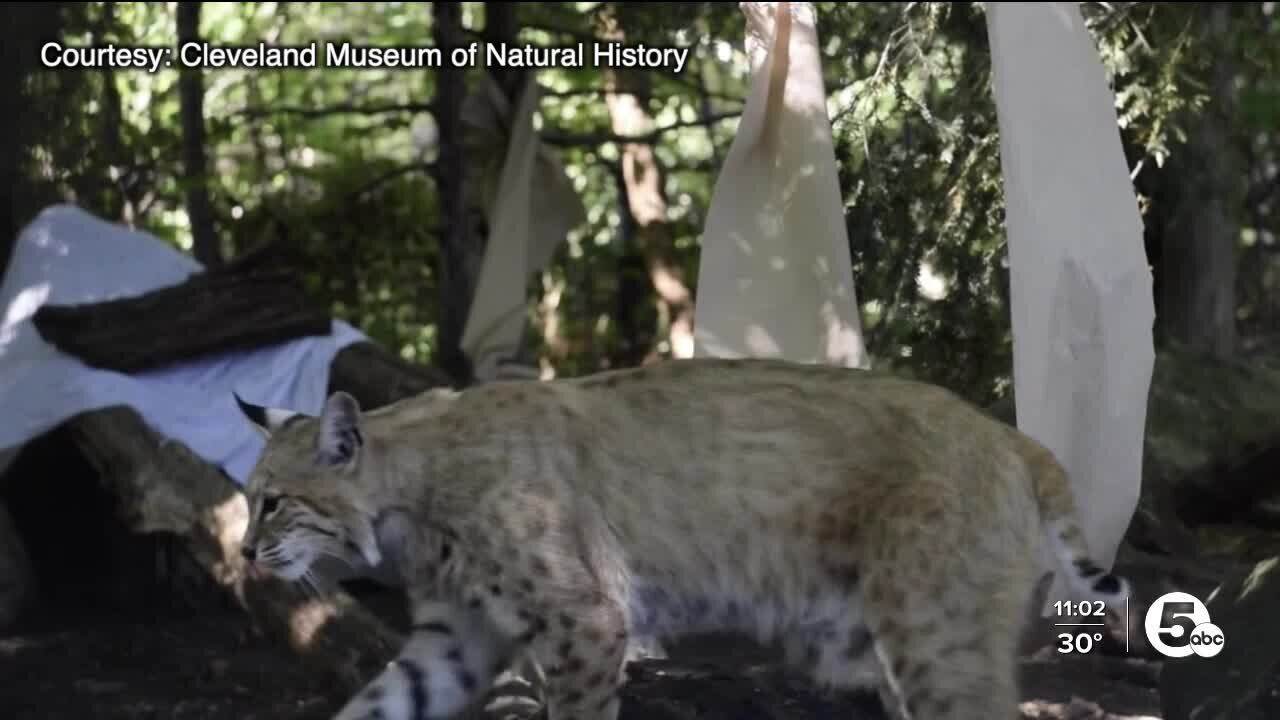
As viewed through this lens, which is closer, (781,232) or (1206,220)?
(781,232)

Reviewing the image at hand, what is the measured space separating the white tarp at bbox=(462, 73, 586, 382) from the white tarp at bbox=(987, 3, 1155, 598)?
4.34 meters

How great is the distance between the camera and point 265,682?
21.6ft

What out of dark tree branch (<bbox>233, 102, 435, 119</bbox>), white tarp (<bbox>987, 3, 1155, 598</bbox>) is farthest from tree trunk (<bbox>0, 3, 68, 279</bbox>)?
white tarp (<bbox>987, 3, 1155, 598</bbox>)

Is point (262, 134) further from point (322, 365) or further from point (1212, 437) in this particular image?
point (1212, 437)

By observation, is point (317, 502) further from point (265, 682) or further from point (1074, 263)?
point (1074, 263)

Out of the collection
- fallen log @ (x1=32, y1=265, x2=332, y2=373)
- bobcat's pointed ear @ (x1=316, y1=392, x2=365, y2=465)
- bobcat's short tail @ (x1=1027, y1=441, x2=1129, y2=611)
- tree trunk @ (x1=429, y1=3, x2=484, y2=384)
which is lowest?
bobcat's short tail @ (x1=1027, y1=441, x2=1129, y2=611)

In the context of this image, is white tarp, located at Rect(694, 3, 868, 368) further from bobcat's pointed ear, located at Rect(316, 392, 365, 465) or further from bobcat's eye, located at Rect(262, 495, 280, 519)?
bobcat's eye, located at Rect(262, 495, 280, 519)

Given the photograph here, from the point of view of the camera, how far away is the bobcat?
4.54 m

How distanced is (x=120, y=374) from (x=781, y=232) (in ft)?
9.78

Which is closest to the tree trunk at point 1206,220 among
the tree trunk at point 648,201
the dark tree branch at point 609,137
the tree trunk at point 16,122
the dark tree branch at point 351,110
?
the dark tree branch at point 609,137

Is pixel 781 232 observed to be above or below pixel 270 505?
above

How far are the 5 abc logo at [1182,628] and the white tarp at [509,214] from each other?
401 cm

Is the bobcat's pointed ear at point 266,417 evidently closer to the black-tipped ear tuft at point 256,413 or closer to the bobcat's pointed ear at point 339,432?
the black-tipped ear tuft at point 256,413

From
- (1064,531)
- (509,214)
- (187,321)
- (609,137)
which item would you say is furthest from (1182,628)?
(609,137)
